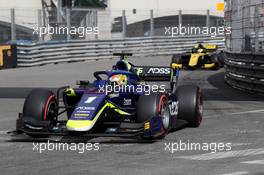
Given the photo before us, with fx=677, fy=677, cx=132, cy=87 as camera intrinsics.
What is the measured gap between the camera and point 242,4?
1803 cm

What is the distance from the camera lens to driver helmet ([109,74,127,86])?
9802mm

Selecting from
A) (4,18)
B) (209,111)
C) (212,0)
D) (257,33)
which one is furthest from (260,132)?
(212,0)

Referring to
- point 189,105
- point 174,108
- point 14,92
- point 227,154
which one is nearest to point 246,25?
point 14,92

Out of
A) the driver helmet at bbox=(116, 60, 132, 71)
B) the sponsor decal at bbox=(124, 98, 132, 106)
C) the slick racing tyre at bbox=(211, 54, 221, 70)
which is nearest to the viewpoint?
the sponsor decal at bbox=(124, 98, 132, 106)

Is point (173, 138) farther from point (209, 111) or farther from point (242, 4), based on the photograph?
point (242, 4)

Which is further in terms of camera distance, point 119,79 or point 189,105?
point 189,105

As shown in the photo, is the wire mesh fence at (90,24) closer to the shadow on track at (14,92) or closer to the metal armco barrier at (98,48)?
the metal armco barrier at (98,48)

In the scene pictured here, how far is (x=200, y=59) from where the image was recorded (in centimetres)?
2534

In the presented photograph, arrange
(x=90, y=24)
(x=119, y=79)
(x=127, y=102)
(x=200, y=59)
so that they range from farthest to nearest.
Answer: (x=90, y=24) < (x=200, y=59) < (x=119, y=79) < (x=127, y=102)

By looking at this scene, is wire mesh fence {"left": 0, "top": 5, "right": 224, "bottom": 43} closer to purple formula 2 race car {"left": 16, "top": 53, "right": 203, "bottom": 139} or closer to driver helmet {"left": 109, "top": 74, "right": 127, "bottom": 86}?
purple formula 2 race car {"left": 16, "top": 53, "right": 203, "bottom": 139}

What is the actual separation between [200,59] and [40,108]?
1660cm

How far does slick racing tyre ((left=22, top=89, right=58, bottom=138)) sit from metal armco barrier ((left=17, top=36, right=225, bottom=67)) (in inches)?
710

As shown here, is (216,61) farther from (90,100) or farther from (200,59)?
(90,100)

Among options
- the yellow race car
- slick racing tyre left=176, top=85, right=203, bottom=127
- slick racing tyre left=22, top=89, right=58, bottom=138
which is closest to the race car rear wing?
slick racing tyre left=176, top=85, right=203, bottom=127
